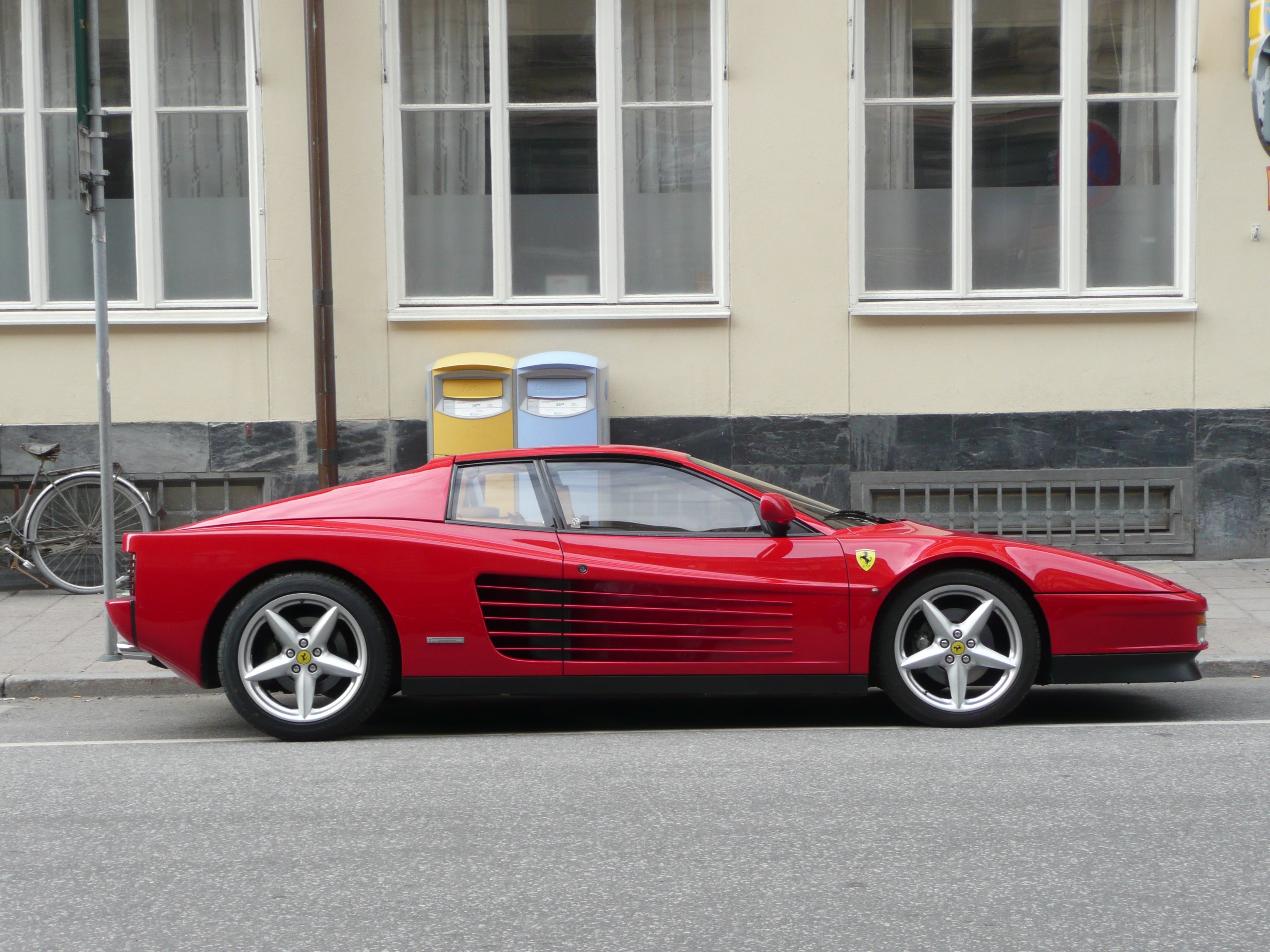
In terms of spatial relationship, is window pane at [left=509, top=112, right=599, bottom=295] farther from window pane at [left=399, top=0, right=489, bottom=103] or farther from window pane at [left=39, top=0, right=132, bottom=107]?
window pane at [left=39, top=0, right=132, bottom=107]

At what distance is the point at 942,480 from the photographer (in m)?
10.7

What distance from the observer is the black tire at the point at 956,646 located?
19.3 ft

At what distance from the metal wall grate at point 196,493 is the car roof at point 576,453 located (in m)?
4.88

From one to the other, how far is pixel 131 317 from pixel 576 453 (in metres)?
5.79

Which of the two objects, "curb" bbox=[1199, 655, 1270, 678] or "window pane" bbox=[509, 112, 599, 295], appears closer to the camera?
Answer: "curb" bbox=[1199, 655, 1270, 678]

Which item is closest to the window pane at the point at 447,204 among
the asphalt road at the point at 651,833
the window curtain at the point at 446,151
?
the window curtain at the point at 446,151

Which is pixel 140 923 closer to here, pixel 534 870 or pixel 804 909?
pixel 534 870

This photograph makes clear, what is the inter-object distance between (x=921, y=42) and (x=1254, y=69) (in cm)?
245

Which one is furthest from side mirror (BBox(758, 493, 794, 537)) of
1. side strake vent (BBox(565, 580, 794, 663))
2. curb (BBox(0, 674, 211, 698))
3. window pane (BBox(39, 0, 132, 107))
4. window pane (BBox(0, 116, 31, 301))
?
window pane (BBox(0, 116, 31, 301))

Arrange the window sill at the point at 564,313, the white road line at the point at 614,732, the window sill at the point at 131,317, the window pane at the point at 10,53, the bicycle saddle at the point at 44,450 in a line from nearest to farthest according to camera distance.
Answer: the white road line at the point at 614,732, the bicycle saddle at the point at 44,450, the window sill at the point at 131,317, the window sill at the point at 564,313, the window pane at the point at 10,53

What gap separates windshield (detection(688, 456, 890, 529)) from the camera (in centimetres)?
623

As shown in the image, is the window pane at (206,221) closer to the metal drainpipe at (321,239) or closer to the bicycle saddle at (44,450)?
the metal drainpipe at (321,239)

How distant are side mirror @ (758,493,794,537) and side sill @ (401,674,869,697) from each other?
617 mm

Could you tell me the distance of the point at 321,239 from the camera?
1020 cm
